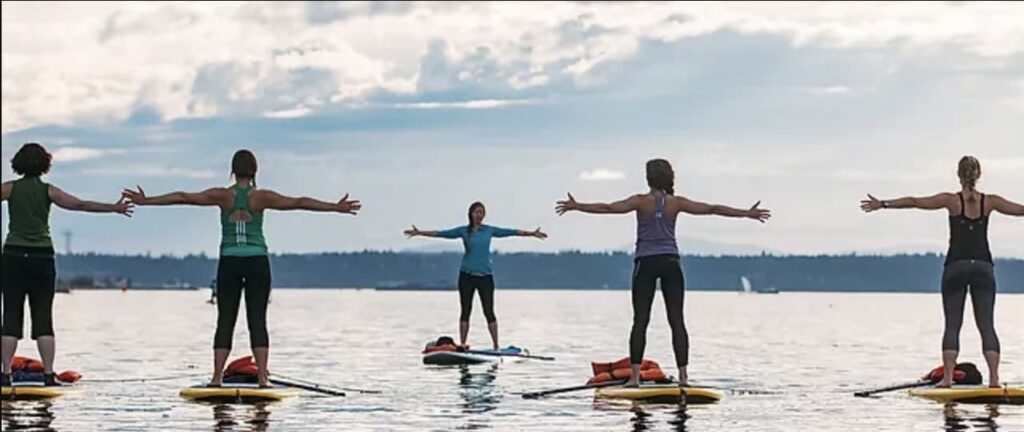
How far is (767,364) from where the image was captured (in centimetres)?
2780

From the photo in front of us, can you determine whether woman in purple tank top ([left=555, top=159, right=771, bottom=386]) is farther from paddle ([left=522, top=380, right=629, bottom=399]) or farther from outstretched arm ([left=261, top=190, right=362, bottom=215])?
outstretched arm ([left=261, top=190, right=362, bottom=215])

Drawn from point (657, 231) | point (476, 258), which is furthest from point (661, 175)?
point (476, 258)

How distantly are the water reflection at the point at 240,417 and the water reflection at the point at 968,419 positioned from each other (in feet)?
18.6

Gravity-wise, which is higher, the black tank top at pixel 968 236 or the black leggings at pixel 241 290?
the black tank top at pixel 968 236

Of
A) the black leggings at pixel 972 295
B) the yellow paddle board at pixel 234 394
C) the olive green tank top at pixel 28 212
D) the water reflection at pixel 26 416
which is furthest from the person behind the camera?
the black leggings at pixel 972 295

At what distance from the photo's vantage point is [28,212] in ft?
58.6

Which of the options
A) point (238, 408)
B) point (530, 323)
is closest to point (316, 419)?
point (238, 408)

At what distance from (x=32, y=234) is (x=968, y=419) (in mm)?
8674

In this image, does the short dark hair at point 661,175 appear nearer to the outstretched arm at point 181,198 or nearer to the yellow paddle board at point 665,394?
the yellow paddle board at point 665,394

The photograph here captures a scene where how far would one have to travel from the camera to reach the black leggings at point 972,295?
19.0 meters

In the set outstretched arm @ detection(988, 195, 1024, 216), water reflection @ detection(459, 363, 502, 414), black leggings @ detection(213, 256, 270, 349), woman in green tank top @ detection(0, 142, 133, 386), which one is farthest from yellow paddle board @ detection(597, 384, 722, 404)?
woman in green tank top @ detection(0, 142, 133, 386)

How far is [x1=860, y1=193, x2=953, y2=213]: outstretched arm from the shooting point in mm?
18469


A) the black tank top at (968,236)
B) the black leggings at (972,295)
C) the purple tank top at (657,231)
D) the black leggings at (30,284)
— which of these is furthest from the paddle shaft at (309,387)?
the black tank top at (968,236)

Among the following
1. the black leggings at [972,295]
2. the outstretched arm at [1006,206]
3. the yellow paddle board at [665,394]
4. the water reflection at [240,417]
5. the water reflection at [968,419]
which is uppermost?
the outstretched arm at [1006,206]
